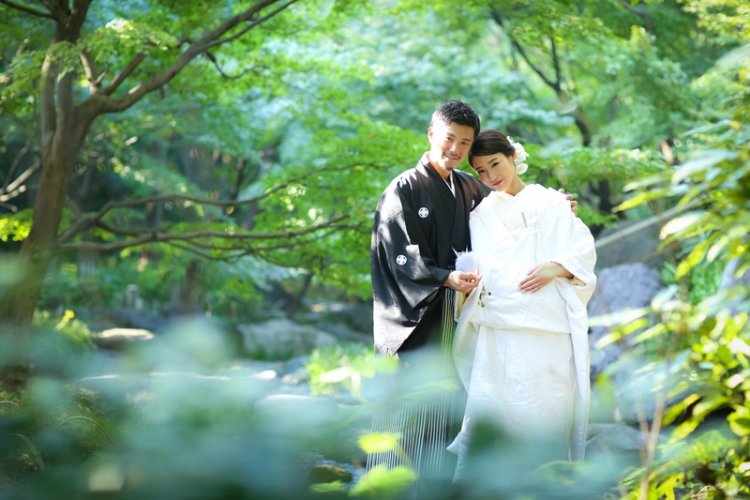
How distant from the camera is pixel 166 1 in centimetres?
669

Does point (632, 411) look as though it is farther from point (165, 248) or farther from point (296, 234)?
point (165, 248)

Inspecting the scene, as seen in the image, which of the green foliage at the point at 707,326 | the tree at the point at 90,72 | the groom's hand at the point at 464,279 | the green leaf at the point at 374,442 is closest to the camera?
the green leaf at the point at 374,442

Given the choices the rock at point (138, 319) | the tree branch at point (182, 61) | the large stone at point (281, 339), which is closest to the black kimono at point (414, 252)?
the tree branch at point (182, 61)

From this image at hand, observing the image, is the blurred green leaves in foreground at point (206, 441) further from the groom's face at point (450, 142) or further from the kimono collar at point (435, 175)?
the kimono collar at point (435, 175)

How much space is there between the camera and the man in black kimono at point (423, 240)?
3.58 meters

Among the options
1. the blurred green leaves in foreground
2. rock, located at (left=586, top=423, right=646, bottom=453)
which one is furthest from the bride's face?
the blurred green leaves in foreground

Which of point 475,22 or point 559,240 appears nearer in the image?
point 559,240

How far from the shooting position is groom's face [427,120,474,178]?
361cm

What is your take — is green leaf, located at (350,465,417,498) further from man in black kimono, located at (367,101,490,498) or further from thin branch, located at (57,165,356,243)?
thin branch, located at (57,165,356,243)

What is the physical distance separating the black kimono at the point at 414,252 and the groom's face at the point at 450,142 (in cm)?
10

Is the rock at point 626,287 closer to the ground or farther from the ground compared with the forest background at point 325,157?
closer to the ground

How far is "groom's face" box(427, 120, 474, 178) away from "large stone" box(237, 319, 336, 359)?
36.8 ft

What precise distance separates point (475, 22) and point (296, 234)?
6074mm

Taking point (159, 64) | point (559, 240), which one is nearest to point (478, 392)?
point (559, 240)
